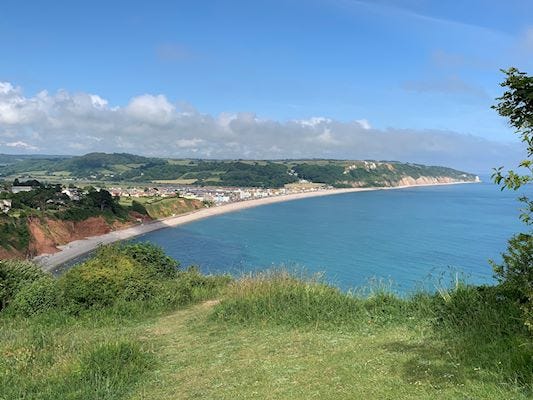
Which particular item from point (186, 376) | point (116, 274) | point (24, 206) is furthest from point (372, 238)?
point (186, 376)

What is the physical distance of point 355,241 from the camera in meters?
77.8

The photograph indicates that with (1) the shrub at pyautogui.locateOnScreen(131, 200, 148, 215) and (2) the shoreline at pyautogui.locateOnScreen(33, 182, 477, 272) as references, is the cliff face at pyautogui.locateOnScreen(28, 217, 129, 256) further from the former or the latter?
(1) the shrub at pyautogui.locateOnScreen(131, 200, 148, 215)

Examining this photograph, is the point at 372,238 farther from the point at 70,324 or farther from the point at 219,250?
the point at 70,324

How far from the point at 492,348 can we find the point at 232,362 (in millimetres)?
3706

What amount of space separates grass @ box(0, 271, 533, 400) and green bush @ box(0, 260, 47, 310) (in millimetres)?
2885

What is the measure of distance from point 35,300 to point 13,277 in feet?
10.3

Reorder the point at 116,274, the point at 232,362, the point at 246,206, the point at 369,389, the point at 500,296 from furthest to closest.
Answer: the point at 246,206 < the point at 116,274 < the point at 500,296 < the point at 232,362 < the point at 369,389

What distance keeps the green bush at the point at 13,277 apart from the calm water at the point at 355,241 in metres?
23.1

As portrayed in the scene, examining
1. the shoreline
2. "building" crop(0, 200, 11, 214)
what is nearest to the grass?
the shoreline

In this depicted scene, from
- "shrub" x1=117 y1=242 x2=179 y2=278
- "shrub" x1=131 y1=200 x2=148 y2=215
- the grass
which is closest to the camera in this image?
the grass

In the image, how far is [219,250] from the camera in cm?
7538

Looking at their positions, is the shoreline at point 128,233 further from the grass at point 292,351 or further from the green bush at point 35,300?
the grass at point 292,351

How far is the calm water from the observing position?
55.4 m

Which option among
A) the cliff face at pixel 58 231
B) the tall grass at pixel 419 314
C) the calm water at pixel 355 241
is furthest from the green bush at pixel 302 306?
the cliff face at pixel 58 231
